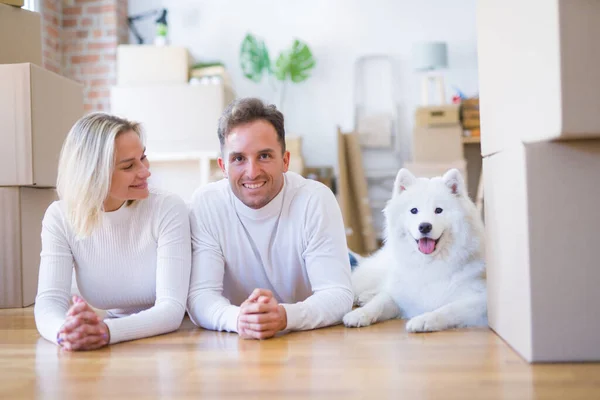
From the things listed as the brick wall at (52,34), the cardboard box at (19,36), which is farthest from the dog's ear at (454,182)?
the brick wall at (52,34)

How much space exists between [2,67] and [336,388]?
2265mm

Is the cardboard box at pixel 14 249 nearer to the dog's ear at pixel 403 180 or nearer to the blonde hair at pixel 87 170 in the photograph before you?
the blonde hair at pixel 87 170

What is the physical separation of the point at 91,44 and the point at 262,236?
169 inches

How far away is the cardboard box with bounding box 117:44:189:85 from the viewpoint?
5.25 metres

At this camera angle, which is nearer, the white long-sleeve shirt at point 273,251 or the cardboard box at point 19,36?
the white long-sleeve shirt at point 273,251

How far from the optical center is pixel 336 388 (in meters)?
Answer: 1.40

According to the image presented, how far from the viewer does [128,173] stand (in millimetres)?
1958

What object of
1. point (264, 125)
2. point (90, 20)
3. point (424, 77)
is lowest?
point (264, 125)

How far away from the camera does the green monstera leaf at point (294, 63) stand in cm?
568

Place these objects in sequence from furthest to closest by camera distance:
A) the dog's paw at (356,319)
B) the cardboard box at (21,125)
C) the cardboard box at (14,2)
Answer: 1. the cardboard box at (14,2)
2. the cardboard box at (21,125)
3. the dog's paw at (356,319)

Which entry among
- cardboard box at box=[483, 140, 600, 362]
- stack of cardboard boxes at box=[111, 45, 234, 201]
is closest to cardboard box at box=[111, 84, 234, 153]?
stack of cardboard boxes at box=[111, 45, 234, 201]

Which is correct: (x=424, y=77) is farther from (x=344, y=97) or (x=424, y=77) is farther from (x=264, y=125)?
(x=264, y=125)

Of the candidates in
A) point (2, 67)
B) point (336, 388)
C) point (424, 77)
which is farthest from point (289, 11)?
point (336, 388)

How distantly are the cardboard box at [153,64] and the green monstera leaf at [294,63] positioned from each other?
904mm
